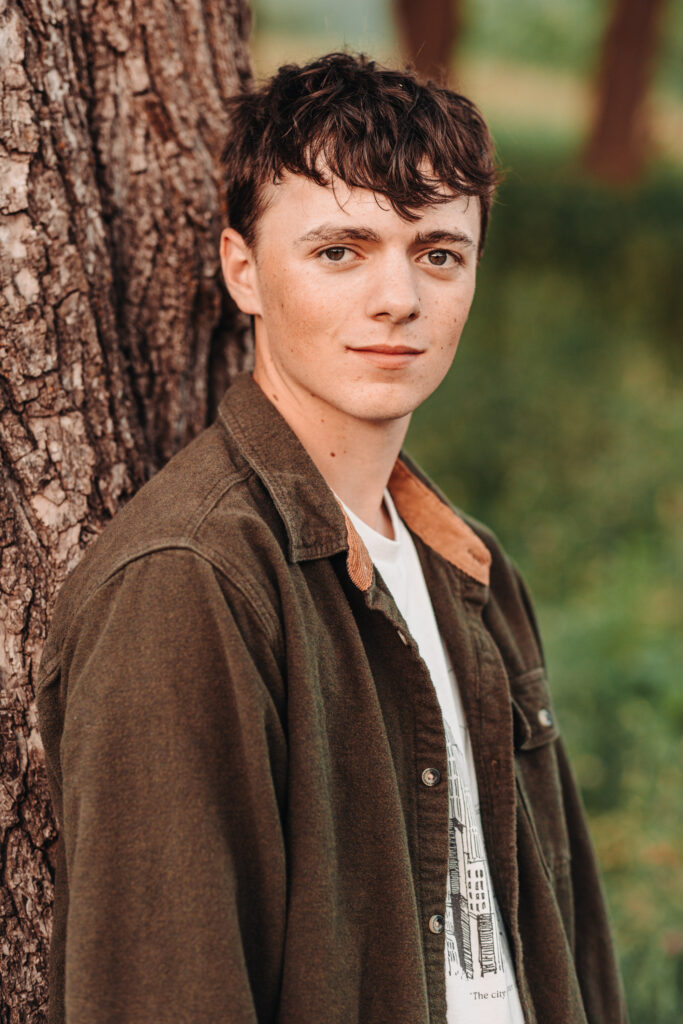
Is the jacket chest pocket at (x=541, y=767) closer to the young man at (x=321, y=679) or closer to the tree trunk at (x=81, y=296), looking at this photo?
the young man at (x=321, y=679)

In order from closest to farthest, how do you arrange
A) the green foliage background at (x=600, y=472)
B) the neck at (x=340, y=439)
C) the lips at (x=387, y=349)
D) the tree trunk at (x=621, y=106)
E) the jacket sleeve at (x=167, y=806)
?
the jacket sleeve at (x=167, y=806), the lips at (x=387, y=349), the neck at (x=340, y=439), the green foliage background at (x=600, y=472), the tree trunk at (x=621, y=106)

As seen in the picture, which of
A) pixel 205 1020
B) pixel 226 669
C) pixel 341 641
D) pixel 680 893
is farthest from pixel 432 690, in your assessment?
pixel 680 893

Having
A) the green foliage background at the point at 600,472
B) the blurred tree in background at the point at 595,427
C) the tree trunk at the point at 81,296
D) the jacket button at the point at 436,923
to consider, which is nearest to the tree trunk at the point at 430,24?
the blurred tree in background at the point at 595,427

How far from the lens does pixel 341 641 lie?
6.09 feet

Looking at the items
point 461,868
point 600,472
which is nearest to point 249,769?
point 461,868

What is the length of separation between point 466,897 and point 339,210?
1.37m

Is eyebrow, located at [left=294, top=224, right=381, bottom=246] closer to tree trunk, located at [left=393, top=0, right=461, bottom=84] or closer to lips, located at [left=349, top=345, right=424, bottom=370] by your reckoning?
lips, located at [left=349, top=345, right=424, bottom=370]

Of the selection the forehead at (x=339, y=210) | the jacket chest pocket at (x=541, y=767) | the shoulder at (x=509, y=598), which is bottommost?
the jacket chest pocket at (x=541, y=767)

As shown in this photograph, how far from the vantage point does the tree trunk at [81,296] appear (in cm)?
206

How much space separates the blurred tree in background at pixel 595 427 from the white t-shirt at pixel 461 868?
101cm

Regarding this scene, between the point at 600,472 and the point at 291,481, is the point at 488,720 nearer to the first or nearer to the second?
the point at 291,481

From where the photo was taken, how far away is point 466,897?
6.73 feet

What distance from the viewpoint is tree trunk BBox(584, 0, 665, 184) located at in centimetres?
1291

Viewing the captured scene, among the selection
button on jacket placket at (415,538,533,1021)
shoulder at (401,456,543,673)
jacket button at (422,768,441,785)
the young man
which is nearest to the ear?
the young man
